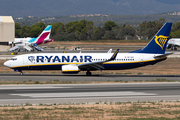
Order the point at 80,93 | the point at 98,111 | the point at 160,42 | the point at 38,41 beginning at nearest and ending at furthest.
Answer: the point at 98,111, the point at 80,93, the point at 160,42, the point at 38,41

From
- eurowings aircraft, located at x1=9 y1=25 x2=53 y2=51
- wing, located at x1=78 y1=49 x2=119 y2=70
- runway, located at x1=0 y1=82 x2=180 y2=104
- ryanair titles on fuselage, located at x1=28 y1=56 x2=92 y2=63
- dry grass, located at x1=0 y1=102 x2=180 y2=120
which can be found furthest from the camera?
eurowings aircraft, located at x1=9 y1=25 x2=53 y2=51

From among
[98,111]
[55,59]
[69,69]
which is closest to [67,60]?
[55,59]

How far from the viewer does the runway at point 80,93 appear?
82.8ft

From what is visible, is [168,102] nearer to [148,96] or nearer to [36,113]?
[148,96]

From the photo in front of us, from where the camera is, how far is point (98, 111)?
806 inches

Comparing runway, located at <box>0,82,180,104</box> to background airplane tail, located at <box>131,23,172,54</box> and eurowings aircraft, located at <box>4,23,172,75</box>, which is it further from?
background airplane tail, located at <box>131,23,172,54</box>

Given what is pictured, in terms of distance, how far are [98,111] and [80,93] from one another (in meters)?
8.35

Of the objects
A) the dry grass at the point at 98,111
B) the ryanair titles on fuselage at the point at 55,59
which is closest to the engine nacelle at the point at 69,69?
the ryanair titles on fuselage at the point at 55,59

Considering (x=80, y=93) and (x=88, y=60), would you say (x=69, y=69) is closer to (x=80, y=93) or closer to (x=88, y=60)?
(x=88, y=60)

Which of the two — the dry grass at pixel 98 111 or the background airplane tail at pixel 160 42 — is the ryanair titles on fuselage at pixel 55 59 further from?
the dry grass at pixel 98 111

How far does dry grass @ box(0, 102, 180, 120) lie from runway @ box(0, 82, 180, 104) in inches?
99.5

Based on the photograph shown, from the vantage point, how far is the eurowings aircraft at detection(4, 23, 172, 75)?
43312mm

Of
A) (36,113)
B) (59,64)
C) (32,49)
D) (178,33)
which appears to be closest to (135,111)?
(36,113)

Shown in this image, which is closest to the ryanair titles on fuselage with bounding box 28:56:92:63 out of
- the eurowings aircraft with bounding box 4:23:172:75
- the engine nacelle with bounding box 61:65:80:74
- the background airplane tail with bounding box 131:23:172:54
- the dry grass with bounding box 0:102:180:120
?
the eurowings aircraft with bounding box 4:23:172:75
